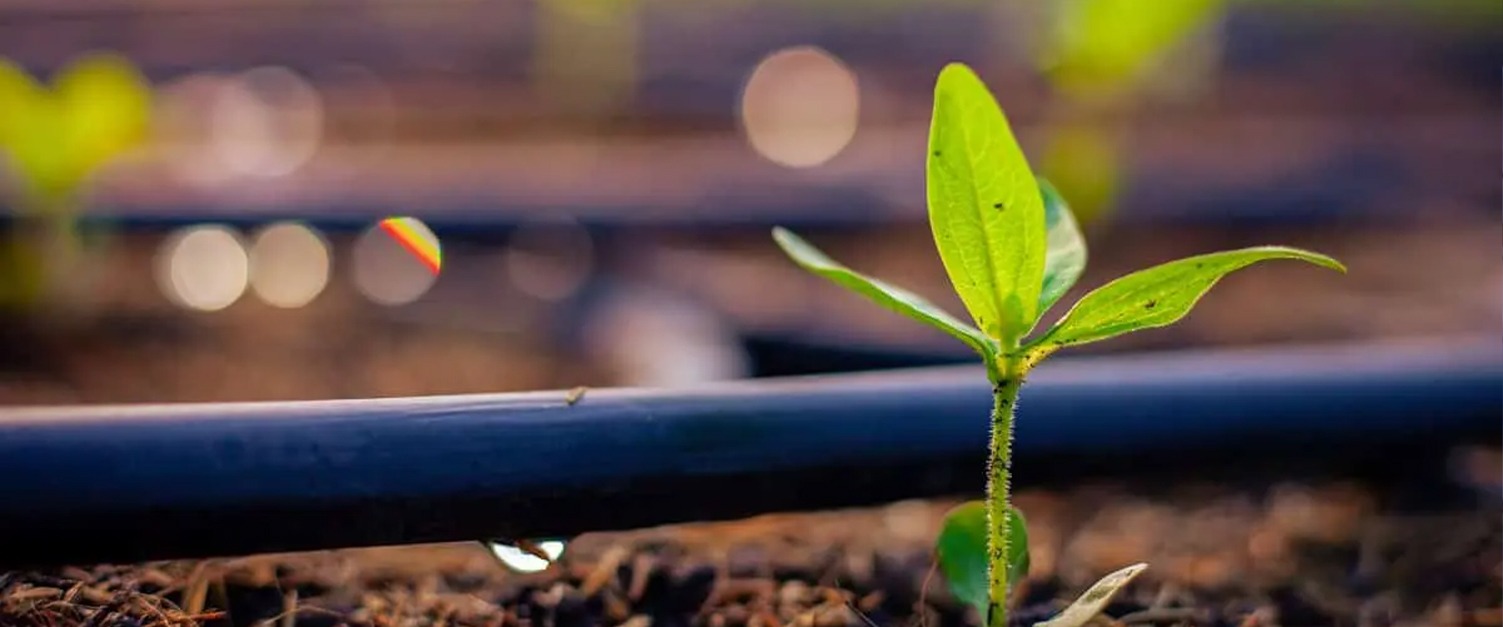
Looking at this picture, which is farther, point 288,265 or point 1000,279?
point 288,265

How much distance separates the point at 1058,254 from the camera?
60 cm

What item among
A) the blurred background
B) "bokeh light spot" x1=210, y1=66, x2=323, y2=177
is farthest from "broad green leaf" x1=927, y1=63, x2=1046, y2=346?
"bokeh light spot" x1=210, y1=66, x2=323, y2=177

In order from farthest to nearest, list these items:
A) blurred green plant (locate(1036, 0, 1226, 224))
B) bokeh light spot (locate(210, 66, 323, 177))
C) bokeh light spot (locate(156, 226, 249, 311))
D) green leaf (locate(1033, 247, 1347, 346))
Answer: bokeh light spot (locate(210, 66, 323, 177)) < blurred green plant (locate(1036, 0, 1226, 224)) < bokeh light spot (locate(156, 226, 249, 311)) < green leaf (locate(1033, 247, 1347, 346))

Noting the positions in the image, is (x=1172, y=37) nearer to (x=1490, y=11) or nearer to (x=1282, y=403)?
(x=1282, y=403)

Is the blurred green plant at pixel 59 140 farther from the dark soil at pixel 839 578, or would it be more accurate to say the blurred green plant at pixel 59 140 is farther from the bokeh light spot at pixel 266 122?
the bokeh light spot at pixel 266 122

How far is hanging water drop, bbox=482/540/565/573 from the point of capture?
615 millimetres

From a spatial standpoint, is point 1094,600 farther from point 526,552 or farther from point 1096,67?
point 1096,67

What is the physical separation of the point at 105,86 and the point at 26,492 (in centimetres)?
99

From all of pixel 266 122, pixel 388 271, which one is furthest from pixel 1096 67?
pixel 266 122

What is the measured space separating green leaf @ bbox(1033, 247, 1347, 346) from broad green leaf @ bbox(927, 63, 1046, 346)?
0.07 ft

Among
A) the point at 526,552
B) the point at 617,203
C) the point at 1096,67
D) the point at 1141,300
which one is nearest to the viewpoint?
the point at 1141,300

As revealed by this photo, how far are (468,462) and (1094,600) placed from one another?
306mm

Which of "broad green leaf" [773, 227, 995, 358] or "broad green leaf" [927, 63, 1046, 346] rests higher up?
"broad green leaf" [927, 63, 1046, 346]

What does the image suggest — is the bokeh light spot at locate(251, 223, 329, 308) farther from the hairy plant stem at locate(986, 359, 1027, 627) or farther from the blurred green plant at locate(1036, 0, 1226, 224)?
the hairy plant stem at locate(986, 359, 1027, 627)
